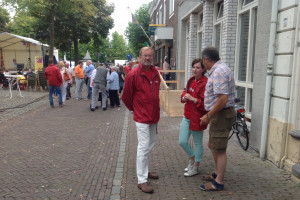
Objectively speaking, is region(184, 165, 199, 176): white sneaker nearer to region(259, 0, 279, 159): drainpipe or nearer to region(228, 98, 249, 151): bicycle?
region(259, 0, 279, 159): drainpipe

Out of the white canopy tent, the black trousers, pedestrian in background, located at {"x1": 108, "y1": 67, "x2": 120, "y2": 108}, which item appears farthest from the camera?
the white canopy tent

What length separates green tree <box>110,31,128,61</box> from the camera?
85.7 m

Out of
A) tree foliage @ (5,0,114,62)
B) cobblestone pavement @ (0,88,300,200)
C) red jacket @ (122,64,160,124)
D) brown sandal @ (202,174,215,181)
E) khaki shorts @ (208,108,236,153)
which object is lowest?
cobblestone pavement @ (0,88,300,200)

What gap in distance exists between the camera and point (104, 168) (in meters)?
4.93

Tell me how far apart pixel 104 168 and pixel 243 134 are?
279cm

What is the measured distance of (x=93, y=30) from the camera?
1391 inches

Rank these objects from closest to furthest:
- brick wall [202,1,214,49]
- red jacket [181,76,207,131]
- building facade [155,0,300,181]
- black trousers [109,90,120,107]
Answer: red jacket [181,76,207,131] → building facade [155,0,300,181] → brick wall [202,1,214,49] → black trousers [109,90,120,107]

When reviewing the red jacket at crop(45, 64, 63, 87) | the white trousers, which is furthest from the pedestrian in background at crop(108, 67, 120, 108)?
the white trousers

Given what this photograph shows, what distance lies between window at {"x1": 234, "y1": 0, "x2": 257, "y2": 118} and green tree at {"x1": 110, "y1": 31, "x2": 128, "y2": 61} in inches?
3091

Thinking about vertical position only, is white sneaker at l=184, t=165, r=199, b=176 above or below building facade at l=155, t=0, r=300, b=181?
below

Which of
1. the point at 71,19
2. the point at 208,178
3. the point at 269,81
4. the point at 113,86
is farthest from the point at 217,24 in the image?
the point at 71,19

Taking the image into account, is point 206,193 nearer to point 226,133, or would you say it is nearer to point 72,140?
point 226,133

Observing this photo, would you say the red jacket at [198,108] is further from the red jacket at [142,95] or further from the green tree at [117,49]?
the green tree at [117,49]

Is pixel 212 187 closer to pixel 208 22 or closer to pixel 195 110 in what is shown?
pixel 195 110
